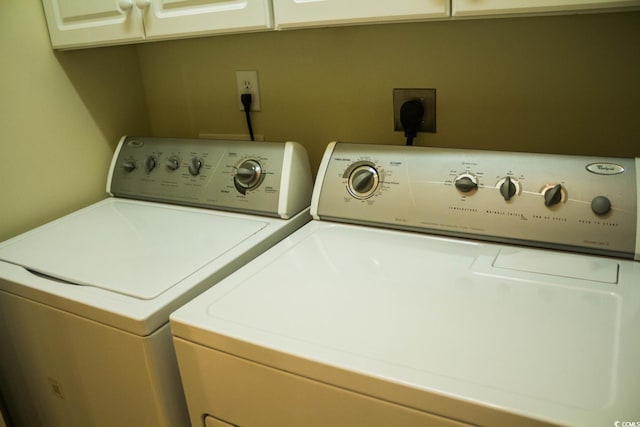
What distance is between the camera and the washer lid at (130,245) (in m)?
0.97

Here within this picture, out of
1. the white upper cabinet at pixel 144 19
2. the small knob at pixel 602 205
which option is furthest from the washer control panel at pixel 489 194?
the white upper cabinet at pixel 144 19

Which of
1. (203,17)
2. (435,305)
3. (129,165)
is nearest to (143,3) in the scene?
(203,17)

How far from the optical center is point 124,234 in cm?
119

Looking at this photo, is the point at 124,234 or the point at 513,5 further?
the point at 124,234

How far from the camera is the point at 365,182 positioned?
3.66 feet

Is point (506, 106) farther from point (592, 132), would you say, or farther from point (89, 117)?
point (89, 117)

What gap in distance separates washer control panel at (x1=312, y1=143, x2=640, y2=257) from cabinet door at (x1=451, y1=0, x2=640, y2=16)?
0.29 meters

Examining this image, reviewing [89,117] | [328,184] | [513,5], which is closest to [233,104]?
[89,117]

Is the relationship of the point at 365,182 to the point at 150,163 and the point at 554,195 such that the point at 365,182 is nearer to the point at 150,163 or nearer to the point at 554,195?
the point at 554,195

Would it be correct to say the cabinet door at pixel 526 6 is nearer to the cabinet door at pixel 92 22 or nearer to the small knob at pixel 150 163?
the cabinet door at pixel 92 22

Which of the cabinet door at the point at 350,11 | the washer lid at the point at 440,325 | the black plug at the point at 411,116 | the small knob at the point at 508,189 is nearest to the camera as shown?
the washer lid at the point at 440,325

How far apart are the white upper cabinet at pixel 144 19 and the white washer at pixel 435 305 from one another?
361 millimetres

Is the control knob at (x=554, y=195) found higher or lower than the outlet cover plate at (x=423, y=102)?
lower

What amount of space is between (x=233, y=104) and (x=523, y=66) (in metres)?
0.82
